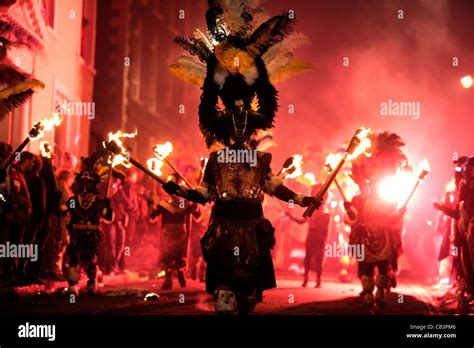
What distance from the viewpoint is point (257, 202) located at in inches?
290

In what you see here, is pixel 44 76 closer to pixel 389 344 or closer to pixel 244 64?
pixel 244 64

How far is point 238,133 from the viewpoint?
7445mm

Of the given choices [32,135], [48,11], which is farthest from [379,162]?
[48,11]

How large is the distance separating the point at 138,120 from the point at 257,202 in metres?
23.2

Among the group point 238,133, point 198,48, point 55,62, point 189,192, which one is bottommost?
point 189,192

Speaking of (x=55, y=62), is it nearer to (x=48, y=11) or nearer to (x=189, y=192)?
(x=48, y=11)

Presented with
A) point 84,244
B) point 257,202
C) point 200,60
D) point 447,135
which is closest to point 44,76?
point 84,244

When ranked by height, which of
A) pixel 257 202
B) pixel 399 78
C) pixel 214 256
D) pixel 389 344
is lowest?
pixel 389 344

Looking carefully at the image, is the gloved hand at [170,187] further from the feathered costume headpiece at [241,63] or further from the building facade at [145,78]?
the building facade at [145,78]

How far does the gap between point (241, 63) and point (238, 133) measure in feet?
2.43

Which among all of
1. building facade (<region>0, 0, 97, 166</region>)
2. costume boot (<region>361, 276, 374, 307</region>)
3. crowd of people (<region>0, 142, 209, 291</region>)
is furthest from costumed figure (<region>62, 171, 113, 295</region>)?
costume boot (<region>361, 276, 374, 307</region>)

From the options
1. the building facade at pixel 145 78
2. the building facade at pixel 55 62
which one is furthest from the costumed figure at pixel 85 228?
the building facade at pixel 145 78

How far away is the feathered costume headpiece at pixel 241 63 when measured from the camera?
24.8ft

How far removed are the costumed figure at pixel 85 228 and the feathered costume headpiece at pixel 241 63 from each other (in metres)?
3.68
